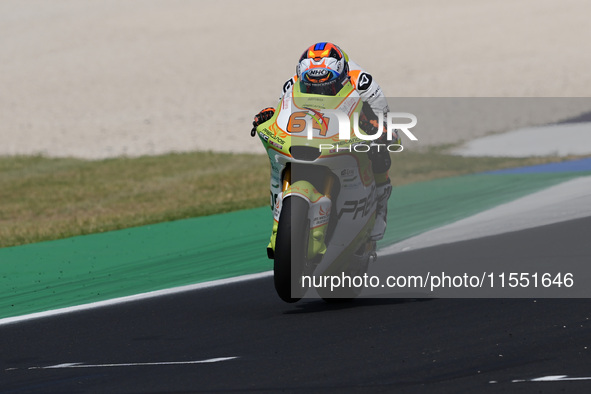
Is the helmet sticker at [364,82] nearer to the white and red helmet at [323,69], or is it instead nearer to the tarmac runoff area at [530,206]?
the white and red helmet at [323,69]

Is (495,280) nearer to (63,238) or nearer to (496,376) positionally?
(496,376)

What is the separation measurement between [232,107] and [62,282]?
17.9 metres

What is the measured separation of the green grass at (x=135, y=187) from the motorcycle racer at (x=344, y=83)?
6533 millimetres

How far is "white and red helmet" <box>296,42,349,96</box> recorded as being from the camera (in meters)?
7.00

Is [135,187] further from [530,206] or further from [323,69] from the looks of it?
[323,69]

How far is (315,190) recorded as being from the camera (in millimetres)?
6871

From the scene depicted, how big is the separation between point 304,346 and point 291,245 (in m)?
0.78

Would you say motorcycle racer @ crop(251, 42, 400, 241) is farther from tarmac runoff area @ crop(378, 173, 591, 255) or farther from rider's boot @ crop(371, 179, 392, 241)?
tarmac runoff area @ crop(378, 173, 591, 255)

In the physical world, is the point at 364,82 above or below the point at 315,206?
above

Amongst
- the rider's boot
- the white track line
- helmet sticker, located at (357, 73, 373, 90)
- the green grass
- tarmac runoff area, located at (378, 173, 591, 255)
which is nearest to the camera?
helmet sticker, located at (357, 73, 373, 90)

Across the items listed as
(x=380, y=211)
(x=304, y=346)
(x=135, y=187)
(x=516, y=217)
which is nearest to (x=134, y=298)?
(x=380, y=211)

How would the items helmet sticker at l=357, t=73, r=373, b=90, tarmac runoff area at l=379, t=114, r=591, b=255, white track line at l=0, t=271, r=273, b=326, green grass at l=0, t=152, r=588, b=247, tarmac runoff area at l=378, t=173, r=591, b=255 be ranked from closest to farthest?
helmet sticker at l=357, t=73, r=373, b=90 < white track line at l=0, t=271, r=273, b=326 < tarmac runoff area at l=378, t=173, r=591, b=255 < tarmac runoff area at l=379, t=114, r=591, b=255 < green grass at l=0, t=152, r=588, b=247

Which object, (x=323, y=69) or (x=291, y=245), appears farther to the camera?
(x=323, y=69)

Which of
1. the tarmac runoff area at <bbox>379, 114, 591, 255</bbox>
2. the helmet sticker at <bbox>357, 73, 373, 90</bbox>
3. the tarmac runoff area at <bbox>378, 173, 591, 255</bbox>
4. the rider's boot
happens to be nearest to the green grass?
the tarmac runoff area at <bbox>379, 114, 591, 255</bbox>
